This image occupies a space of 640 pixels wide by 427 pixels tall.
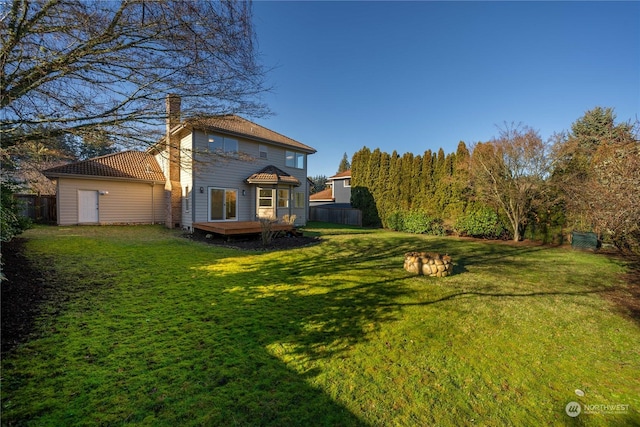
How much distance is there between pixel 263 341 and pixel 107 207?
1599cm

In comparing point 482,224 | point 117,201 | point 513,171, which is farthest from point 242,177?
point 513,171

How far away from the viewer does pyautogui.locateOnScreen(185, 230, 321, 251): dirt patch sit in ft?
→ 31.4

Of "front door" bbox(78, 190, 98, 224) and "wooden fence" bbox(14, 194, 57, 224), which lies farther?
Result: "wooden fence" bbox(14, 194, 57, 224)

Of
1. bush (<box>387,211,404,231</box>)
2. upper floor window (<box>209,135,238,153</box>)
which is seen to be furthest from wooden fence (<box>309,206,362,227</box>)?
upper floor window (<box>209,135,238,153</box>)

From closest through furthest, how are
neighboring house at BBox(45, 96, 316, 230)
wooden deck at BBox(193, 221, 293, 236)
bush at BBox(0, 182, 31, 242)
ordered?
bush at BBox(0, 182, 31, 242)
wooden deck at BBox(193, 221, 293, 236)
neighboring house at BBox(45, 96, 316, 230)

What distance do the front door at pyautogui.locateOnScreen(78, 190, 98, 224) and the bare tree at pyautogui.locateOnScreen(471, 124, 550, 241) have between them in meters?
20.6

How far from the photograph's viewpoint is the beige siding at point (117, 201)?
13.4 metres

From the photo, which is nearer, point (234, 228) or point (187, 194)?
point (234, 228)

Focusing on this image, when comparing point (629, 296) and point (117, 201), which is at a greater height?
point (117, 201)

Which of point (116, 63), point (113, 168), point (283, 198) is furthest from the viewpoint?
point (283, 198)

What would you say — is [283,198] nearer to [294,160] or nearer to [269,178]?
[269,178]

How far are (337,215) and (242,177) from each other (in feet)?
30.2

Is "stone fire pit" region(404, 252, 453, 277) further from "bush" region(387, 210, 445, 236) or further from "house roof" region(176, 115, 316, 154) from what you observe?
"bush" region(387, 210, 445, 236)

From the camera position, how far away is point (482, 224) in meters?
Result: 14.0
